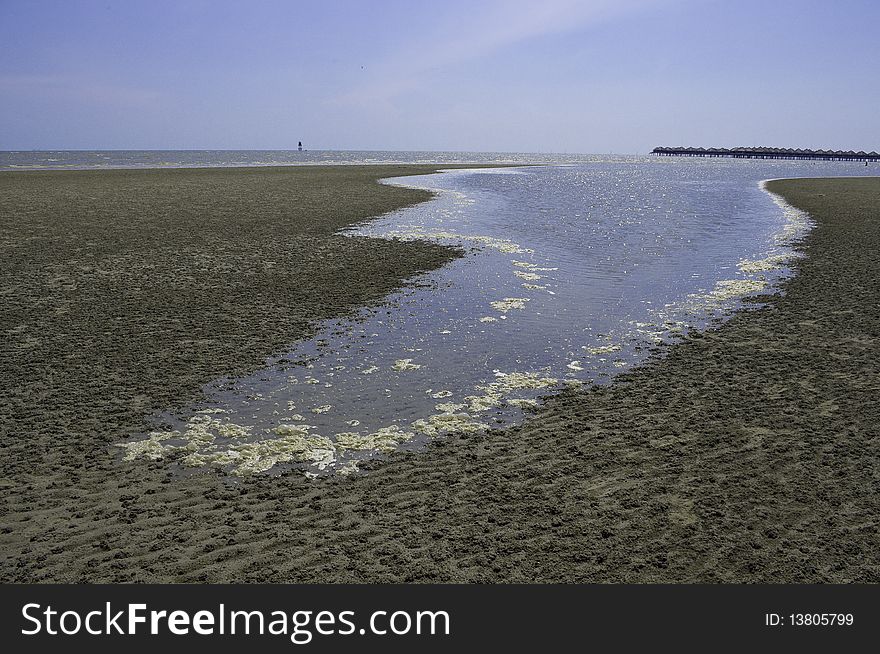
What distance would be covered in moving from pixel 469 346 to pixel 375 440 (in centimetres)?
469

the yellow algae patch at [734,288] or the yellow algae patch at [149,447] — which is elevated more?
the yellow algae patch at [734,288]

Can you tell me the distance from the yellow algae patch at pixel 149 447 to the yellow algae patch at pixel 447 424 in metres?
3.48

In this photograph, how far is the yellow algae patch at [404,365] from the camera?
11.9m

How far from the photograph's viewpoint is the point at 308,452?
8617 mm

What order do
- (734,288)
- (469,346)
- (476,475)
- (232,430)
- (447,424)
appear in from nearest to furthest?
(476,475)
(232,430)
(447,424)
(469,346)
(734,288)

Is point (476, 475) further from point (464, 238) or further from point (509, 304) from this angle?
point (464, 238)

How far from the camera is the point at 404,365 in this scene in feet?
39.5

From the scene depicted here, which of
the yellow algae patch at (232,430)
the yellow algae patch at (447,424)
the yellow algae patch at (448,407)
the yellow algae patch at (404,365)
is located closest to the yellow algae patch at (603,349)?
the yellow algae patch at (404,365)

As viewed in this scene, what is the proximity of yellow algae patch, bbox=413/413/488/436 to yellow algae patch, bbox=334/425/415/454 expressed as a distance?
30 cm

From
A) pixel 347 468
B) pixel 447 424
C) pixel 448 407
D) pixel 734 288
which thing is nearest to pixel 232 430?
pixel 347 468

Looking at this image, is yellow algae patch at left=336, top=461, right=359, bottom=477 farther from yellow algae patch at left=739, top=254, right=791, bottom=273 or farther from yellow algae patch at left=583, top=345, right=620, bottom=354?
yellow algae patch at left=739, top=254, right=791, bottom=273

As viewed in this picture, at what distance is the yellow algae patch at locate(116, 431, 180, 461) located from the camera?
27.6 feet

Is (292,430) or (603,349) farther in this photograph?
(603,349)

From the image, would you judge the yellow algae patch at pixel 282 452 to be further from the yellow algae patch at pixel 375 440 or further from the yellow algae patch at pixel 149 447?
the yellow algae patch at pixel 149 447
